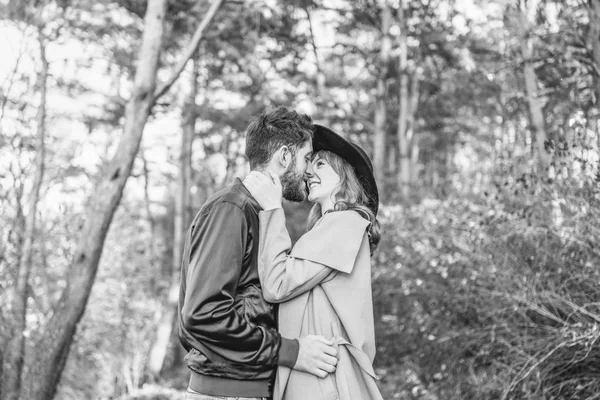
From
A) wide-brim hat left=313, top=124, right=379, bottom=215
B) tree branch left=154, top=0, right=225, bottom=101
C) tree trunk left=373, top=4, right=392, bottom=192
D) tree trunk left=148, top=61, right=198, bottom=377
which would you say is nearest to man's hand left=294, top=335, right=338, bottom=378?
wide-brim hat left=313, top=124, right=379, bottom=215

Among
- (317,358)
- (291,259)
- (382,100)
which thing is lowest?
(317,358)

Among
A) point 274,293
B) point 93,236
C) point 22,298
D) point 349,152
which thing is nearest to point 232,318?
point 274,293

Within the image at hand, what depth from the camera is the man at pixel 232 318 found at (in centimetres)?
246

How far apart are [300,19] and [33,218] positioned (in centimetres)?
726

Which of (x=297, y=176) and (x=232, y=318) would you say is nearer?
(x=232, y=318)

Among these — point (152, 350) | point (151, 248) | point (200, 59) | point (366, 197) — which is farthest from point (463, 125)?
point (366, 197)

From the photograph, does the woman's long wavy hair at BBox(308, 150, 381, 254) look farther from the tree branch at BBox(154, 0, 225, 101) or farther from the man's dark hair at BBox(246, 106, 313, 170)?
the tree branch at BBox(154, 0, 225, 101)

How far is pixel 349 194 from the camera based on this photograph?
3.00 meters

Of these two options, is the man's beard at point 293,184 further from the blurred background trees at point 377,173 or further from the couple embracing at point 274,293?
the blurred background trees at point 377,173

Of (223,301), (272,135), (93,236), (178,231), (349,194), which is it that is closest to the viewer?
(223,301)

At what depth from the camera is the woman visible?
2.58 m

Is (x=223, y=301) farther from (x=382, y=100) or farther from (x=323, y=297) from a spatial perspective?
(x=382, y=100)

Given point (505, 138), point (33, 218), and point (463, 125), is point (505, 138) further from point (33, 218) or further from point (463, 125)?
point (463, 125)

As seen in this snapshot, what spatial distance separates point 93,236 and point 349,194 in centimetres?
362
